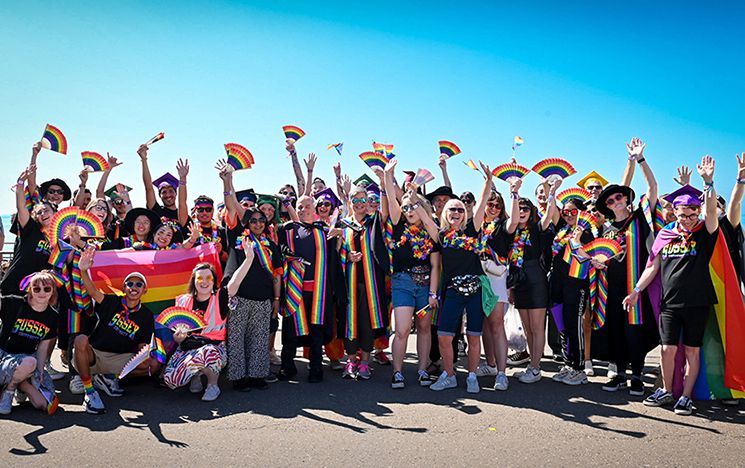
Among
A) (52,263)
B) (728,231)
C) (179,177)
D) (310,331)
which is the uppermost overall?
(179,177)

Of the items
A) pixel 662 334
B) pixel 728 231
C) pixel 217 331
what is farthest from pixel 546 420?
pixel 217 331

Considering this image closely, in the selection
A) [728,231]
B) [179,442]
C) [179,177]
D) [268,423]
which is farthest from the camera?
[179,177]

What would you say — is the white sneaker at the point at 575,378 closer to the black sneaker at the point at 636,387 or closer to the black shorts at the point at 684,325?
the black sneaker at the point at 636,387

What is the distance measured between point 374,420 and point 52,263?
3828 millimetres

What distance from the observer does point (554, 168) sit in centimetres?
648

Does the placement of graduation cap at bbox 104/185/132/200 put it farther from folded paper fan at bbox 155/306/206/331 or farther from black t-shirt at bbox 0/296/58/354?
folded paper fan at bbox 155/306/206/331

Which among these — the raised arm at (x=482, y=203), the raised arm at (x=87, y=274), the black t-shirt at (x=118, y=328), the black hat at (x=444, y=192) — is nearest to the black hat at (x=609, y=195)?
the raised arm at (x=482, y=203)

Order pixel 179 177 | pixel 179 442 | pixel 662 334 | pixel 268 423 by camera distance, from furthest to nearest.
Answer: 1. pixel 179 177
2. pixel 662 334
3. pixel 268 423
4. pixel 179 442

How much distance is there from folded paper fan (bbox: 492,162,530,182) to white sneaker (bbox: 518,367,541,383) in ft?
7.09

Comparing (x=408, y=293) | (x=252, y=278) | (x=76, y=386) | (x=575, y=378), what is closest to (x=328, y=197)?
(x=252, y=278)

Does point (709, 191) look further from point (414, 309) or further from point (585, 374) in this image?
point (414, 309)

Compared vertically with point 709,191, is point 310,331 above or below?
below

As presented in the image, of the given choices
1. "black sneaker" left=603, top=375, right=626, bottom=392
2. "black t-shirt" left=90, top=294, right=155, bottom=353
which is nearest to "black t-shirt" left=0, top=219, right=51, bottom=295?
"black t-shirt" left=90, top=294, right=155, bottom=353

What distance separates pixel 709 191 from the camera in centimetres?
496
